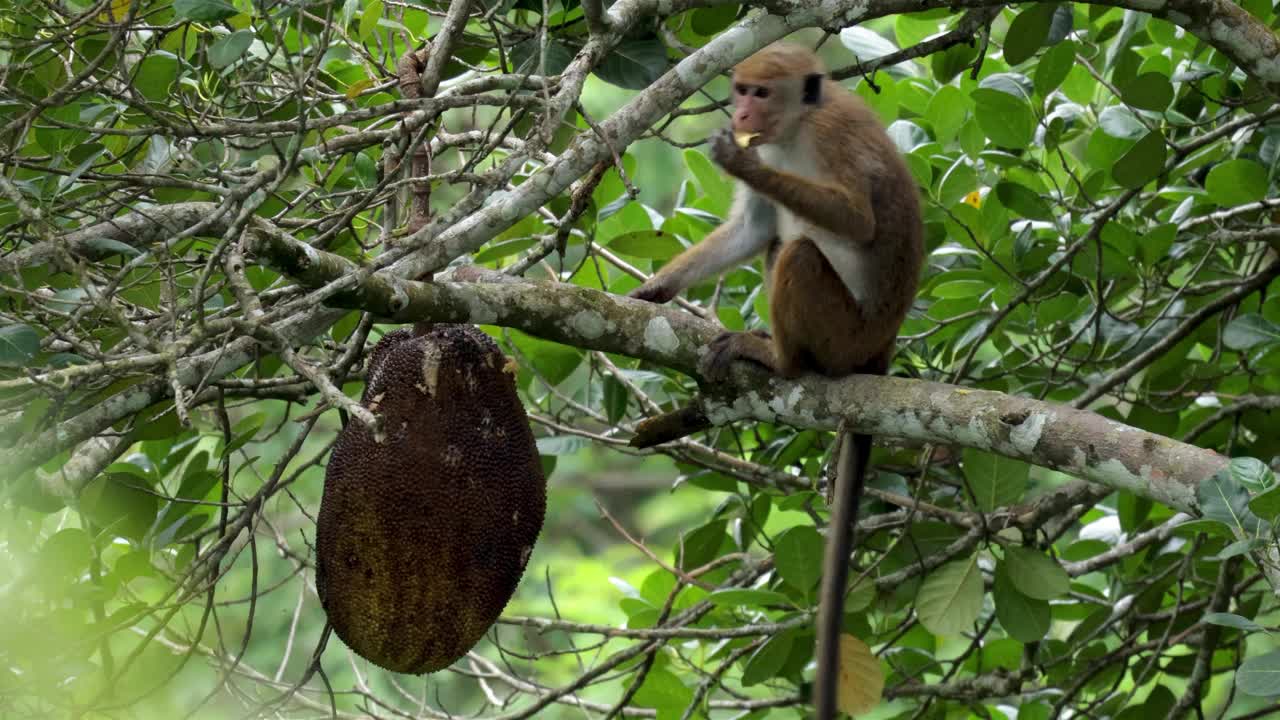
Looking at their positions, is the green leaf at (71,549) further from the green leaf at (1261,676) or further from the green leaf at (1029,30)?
the green leaf at (1029,30)

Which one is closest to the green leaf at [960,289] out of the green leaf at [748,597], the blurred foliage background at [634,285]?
the blurred foliage background at [634,285]

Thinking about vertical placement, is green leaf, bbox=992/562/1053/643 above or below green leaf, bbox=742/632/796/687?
above

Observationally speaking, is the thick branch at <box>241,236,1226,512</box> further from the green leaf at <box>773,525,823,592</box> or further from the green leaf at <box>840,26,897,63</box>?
the green leaf at <box>840,26,897,63</box>

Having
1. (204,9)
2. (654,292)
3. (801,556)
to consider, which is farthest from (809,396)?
(204,9)

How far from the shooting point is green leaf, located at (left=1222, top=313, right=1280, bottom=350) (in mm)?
4398

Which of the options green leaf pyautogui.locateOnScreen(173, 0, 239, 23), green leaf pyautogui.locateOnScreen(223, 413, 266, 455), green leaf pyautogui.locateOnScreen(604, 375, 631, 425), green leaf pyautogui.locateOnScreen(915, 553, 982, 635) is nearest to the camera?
green leaf pyautogui.locateOnScreen(173, 0, 239, 23)

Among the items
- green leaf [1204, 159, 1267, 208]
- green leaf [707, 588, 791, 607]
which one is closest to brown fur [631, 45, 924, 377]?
green leaf [707, 588, 791, 607]

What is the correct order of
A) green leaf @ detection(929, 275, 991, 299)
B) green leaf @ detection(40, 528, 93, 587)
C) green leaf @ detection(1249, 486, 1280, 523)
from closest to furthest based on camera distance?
1. green leaf @ detection(1249, 486, 1280, 523)
2. green leaf @ detection(40, 528, 93, 587)
3. green leaf @ detection(929, 275, 991, 299)

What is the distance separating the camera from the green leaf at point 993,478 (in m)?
4.11

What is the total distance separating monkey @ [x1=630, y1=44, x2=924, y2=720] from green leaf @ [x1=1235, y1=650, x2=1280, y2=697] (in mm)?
1122

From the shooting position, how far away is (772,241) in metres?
5.05

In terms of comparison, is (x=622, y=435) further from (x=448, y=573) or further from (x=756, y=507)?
(x=448, y=573)

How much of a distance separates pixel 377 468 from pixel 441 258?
529 millimetres

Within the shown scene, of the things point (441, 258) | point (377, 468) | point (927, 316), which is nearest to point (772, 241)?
point (927, 316)
